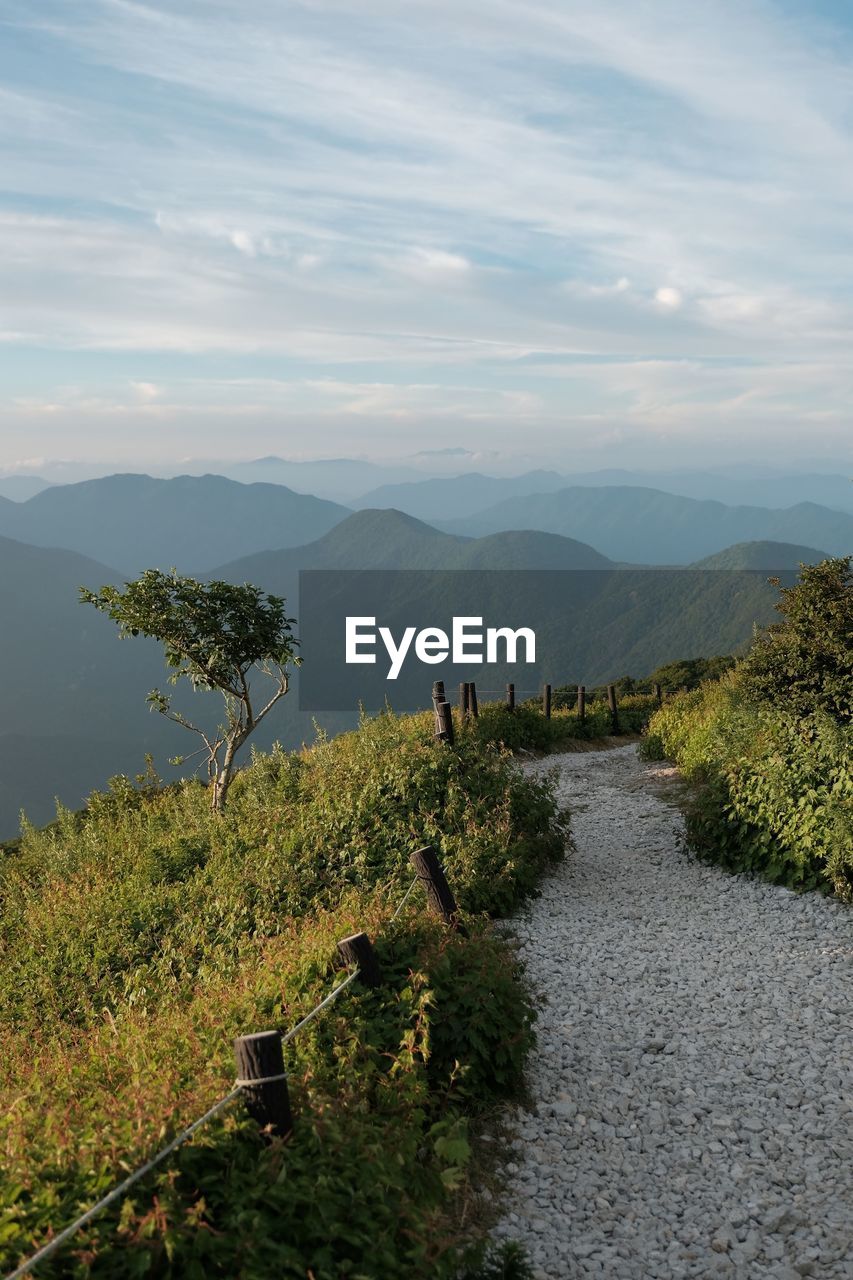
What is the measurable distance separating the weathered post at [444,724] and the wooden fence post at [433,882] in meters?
4.28

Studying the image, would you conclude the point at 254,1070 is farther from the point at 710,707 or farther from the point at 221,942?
the point at 710,707

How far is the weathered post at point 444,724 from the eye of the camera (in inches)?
422

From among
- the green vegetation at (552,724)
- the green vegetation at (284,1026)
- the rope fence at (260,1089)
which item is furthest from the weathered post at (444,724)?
the green vegetation at (552,724)

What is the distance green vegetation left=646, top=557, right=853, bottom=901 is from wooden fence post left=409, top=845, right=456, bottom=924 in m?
4.30

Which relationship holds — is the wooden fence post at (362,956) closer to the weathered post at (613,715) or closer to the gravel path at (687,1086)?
the gravel path at (687,1086)

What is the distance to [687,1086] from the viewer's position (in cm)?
570

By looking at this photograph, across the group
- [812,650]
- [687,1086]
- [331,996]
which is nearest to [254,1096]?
[331,996]

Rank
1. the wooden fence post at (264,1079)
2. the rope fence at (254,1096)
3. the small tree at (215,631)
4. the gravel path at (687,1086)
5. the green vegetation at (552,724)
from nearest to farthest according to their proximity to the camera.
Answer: the rope fence at (254,1096)
the wooden fence post at (264,1079)
the gravel path at (687,1086)
the small tree at (215,631)
the green vegetation at (552,724)

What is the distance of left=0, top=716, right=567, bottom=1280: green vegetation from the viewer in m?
3.27

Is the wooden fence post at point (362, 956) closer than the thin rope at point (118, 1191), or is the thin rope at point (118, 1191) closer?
the thin rope at point (118, 1191)

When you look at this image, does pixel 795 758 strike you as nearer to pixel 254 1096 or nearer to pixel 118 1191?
pixel 254 1096

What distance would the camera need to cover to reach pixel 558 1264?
4148 mm

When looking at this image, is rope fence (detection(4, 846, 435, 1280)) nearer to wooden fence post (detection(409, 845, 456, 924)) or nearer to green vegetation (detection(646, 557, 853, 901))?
wooden fence post (detection(409, 845, 456, 924))

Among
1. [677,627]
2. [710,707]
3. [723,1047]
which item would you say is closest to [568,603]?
[677,627]
